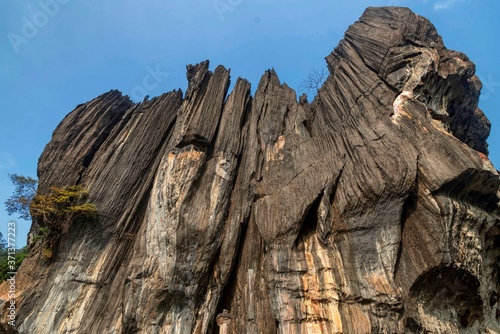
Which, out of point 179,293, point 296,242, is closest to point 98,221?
point 179,293

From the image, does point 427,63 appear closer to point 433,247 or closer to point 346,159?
point 346,159

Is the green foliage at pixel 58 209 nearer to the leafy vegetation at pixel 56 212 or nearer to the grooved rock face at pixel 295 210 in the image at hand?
the leafy vegetation at pixel 56 212

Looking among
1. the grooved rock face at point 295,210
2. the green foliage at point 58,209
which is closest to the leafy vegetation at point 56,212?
the green foliage at point 58,209

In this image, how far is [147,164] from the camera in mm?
17984

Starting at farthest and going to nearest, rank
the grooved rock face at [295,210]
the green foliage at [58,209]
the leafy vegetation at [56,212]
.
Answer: the green foliage at [58,209]
the leafy vegetation at [56,212]
the grooved rock face at [295,210]

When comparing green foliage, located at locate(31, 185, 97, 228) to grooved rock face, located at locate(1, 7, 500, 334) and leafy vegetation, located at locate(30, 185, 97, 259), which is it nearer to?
leafy vegetation, located at locate(30, 185, 97, 259)

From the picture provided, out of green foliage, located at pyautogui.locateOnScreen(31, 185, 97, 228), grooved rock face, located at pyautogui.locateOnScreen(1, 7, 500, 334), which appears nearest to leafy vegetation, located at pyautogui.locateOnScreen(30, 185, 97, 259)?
green foliage, located at pyautogui.locateOnScreen(31, 185, 97, 228)

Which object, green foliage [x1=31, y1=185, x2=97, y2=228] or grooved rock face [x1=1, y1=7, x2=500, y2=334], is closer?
grooved rock face [x1=1, y1=7, x2=500, y2=334]

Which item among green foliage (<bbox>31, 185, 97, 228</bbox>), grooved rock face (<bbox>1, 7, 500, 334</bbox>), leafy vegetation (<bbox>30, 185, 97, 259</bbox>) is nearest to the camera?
grooved rock face (<bbox>1, 7, 500, 334</bbox>)

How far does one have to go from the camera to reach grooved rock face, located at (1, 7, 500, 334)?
1034cm

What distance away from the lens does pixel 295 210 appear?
12.4 metres

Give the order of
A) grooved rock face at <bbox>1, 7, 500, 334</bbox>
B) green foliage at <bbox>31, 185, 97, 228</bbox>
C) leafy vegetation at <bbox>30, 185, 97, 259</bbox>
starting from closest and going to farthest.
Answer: grooved rock face at <bbox>1, 7, 500, 334</bbox>, leafy vegetation at <bbox>30, 185, 97, 259</bbox>, green foliage at <bbox>31, 185, 97, 228</bbox>

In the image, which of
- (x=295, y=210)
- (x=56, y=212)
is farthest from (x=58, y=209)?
(x=295, y=210)

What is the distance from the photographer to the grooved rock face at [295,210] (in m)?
10.3
